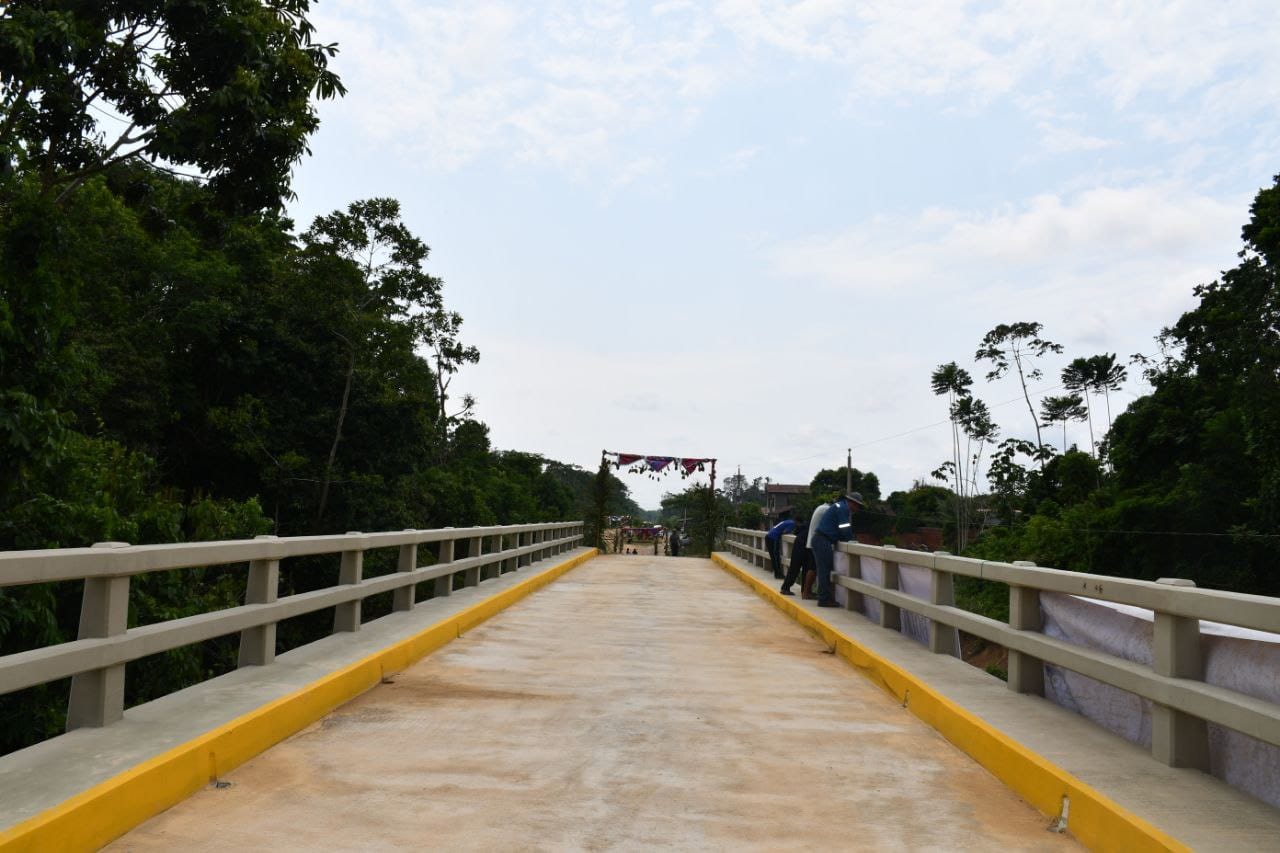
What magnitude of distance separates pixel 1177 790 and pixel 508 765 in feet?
9.58

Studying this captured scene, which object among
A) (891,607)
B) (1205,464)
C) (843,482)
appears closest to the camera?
(891,607)

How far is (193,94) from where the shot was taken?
483 inches

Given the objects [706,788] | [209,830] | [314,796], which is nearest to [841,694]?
[706,788]

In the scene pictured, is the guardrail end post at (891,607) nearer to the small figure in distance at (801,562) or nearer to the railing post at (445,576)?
the small figure in distance at (801,562)

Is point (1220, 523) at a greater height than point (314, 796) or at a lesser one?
greater

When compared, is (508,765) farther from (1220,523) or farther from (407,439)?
(1220,523)

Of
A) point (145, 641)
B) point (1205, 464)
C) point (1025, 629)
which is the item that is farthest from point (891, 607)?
point (1205, 464)

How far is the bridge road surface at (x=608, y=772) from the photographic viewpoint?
409 centimetres

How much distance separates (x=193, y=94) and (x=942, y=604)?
32.8ft

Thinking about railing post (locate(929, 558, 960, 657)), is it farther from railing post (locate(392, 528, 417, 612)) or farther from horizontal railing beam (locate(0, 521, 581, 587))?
railing post (locate(392, 528, 417, 612))

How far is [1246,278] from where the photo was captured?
107ft

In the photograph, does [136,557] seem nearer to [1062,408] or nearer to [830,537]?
[830,537]

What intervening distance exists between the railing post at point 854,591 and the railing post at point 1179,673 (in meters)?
6.70

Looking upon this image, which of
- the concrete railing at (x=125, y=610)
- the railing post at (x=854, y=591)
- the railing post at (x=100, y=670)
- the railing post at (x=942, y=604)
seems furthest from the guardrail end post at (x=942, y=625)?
the railing post at (x=100, y=670)
